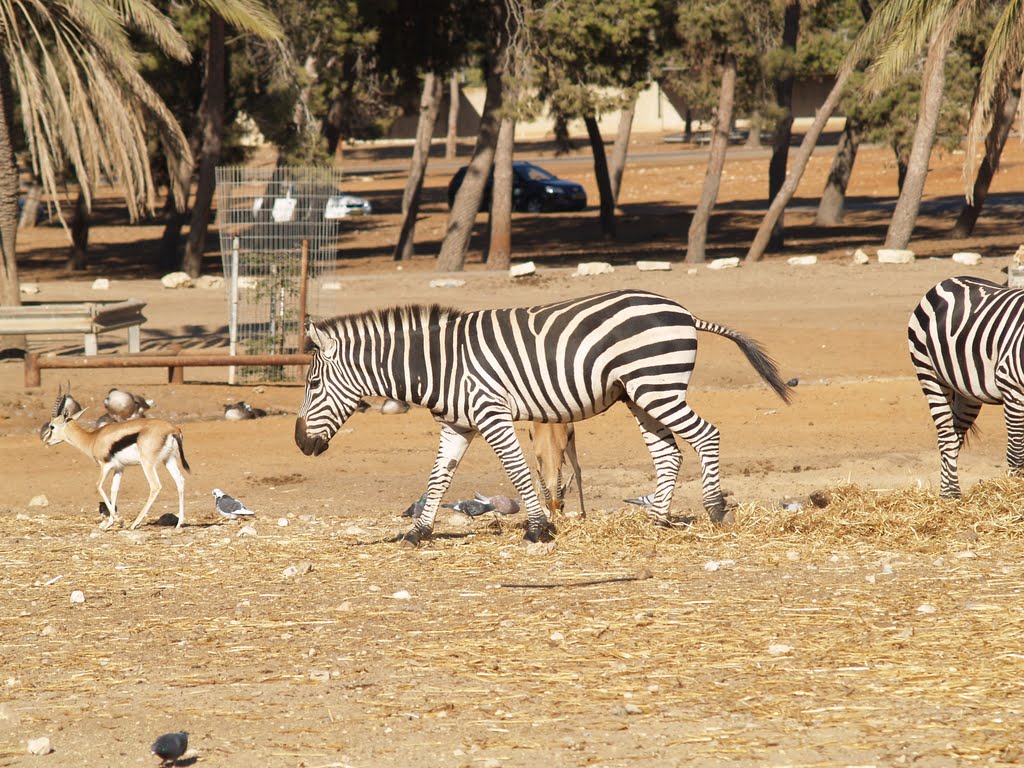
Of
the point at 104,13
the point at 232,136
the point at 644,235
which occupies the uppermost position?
the point at 104,13

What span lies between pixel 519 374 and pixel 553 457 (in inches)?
54.3

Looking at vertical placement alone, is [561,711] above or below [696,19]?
below

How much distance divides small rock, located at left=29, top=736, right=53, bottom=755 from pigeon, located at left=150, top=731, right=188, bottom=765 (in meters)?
0.54

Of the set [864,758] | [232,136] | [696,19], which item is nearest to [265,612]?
[864,758]

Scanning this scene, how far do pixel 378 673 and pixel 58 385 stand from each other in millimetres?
12231

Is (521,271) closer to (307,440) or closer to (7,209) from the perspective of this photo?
(7,209)

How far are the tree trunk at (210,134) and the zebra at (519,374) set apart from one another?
18141 mm

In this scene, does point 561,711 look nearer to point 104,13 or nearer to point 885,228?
point 104,13

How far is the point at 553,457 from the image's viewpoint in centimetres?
1115

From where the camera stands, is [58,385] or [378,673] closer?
[378,673]

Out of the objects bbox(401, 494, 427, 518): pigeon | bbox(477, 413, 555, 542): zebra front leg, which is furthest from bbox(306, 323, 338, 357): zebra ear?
bbox(401, 494, 427, 518): pigeon

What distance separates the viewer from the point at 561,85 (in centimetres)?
2736

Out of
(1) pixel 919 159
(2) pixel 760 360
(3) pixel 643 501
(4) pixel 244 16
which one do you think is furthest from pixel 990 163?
(2) pixel 760 360

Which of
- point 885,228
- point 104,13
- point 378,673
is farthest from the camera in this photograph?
point 885,228
